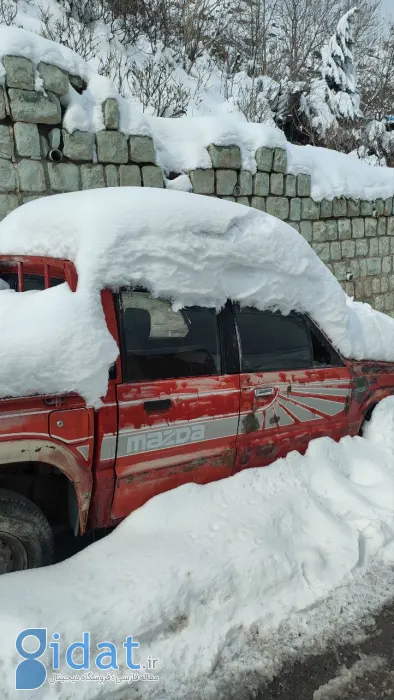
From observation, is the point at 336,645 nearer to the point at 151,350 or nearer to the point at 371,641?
the point at 371,641

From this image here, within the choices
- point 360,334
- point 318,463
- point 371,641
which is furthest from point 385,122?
point 371,641

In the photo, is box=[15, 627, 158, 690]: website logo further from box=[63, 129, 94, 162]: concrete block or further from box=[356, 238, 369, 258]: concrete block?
box=[356, 238, 369, 258]: concrete block

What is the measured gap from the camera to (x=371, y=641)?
2.43m

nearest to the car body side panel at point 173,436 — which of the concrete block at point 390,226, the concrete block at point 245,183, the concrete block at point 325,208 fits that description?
the concrete block at point 245,183

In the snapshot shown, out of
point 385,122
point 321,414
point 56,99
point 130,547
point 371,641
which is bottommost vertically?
point 371,641

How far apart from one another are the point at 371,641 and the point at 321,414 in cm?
152

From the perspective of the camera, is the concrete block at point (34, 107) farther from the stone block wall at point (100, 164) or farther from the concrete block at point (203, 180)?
the concrete block at point (203, 180)

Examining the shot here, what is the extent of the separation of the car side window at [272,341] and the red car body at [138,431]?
5 centimetres

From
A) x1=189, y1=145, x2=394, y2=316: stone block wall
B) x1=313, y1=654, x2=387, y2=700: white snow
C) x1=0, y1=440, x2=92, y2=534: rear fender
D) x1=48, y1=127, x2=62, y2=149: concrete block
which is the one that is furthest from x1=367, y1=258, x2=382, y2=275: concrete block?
x1=0, y1=440, x2=92, y2=534: rear fender

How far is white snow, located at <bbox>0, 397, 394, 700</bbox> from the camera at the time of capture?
213 centimetres

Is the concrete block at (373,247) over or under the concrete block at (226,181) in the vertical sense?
under

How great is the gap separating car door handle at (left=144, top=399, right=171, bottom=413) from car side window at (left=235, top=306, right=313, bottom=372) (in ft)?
1.98

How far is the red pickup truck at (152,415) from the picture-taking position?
2.42m

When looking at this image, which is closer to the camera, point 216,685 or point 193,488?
point 216,685
